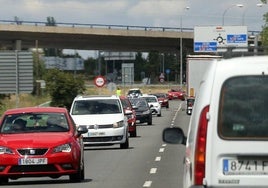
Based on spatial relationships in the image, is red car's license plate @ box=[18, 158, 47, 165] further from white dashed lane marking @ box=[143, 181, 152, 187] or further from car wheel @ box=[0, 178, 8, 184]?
white dashed lane marking @ box=[143, 181, 152, 187]

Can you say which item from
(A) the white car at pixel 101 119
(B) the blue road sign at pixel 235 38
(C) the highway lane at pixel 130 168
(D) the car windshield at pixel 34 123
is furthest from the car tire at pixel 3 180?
(B) the blue road sign at pixel 235 38

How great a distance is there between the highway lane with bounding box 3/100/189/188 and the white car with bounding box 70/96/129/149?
40 cm

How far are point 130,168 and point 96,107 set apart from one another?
24.5 feet

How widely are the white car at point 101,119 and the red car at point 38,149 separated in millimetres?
10159

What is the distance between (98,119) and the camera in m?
27.5

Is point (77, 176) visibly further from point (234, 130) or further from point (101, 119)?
point (101, 119)

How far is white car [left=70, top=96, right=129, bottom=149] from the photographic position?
2727 centimetres

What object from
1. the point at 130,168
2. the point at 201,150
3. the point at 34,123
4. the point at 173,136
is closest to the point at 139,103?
the point at 130,168

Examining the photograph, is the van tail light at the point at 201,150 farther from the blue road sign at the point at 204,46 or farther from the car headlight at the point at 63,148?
the blue road sign at the point at 204,46

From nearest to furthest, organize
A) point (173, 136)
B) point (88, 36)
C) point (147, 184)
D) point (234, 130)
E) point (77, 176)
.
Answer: point (234, 130) < point (173, 136) < point (147, 184) < point (77, 176) < point (88, 36)

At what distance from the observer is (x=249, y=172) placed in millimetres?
7543

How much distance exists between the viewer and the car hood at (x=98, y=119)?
27.3 metres

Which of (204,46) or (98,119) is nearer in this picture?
(98,119)

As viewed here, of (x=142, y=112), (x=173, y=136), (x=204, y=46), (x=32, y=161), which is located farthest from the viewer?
(x=204, y=46)
